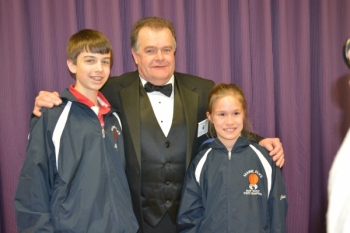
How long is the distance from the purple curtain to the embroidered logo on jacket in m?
0.87

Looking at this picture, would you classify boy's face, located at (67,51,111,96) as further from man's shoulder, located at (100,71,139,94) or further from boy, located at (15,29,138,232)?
man's shoulder, located at (100,71,139,94)

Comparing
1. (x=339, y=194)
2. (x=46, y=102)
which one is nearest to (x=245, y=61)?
(x=46, y=102)

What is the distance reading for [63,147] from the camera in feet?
5.58

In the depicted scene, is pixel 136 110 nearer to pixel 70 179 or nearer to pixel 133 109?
pixel 133 109

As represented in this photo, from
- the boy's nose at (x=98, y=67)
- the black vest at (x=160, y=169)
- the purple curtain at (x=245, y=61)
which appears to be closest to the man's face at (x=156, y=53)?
the black vest at (x=160, y=169)

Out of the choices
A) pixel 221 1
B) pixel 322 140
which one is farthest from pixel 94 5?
pixel 322 140

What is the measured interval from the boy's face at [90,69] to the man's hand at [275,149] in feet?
3.12

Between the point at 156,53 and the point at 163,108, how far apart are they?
317 millimetres

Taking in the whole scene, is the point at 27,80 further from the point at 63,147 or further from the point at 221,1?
the point at 221,1

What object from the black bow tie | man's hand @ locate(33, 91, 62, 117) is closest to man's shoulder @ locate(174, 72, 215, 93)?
the black bow tie

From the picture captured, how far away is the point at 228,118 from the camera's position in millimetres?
1978

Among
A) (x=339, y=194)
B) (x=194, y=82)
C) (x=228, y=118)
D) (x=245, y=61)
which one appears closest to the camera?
(x=339, y=194)

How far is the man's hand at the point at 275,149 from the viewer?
1969mm

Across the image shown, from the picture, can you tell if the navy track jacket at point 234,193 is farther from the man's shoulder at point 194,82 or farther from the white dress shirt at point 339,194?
the white dress shirt at point 339,194
